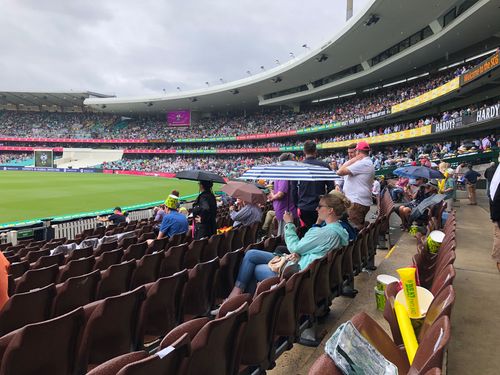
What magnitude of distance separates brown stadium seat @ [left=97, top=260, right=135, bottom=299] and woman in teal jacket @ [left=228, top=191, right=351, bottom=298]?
114cm

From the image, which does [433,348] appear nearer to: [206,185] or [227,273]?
[227,273]

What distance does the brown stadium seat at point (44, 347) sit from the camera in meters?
1.91

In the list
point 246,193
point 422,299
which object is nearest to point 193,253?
point 246,193

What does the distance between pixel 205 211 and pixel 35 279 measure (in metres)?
2.65

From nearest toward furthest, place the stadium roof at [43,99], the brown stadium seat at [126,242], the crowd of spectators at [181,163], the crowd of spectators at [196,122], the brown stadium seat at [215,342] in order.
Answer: the brown stadium seat at [215,342] → the brown stadium seat at [126,242] → the crowd of spectators at [196,122] → the crowd of spectators at [181,163] → the stadium roof at [43,99]

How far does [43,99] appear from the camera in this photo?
63875 mm

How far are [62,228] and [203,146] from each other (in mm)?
50325

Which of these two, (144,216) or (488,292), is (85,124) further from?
(488,292)

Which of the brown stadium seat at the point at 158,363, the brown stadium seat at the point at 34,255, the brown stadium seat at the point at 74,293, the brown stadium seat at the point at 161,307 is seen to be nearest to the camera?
the brown stadium seat at the point at 158,363

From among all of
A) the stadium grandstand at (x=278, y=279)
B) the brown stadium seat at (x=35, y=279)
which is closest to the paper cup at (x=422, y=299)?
the stadium grandstand at (x=278, y=279)

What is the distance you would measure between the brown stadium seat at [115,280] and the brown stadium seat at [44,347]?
56.0 inches

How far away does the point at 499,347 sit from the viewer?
241 centimetres

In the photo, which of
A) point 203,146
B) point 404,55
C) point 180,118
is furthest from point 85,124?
point 404,55

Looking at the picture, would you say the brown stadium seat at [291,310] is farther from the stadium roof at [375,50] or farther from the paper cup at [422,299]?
the stadium roof at [375,50]
